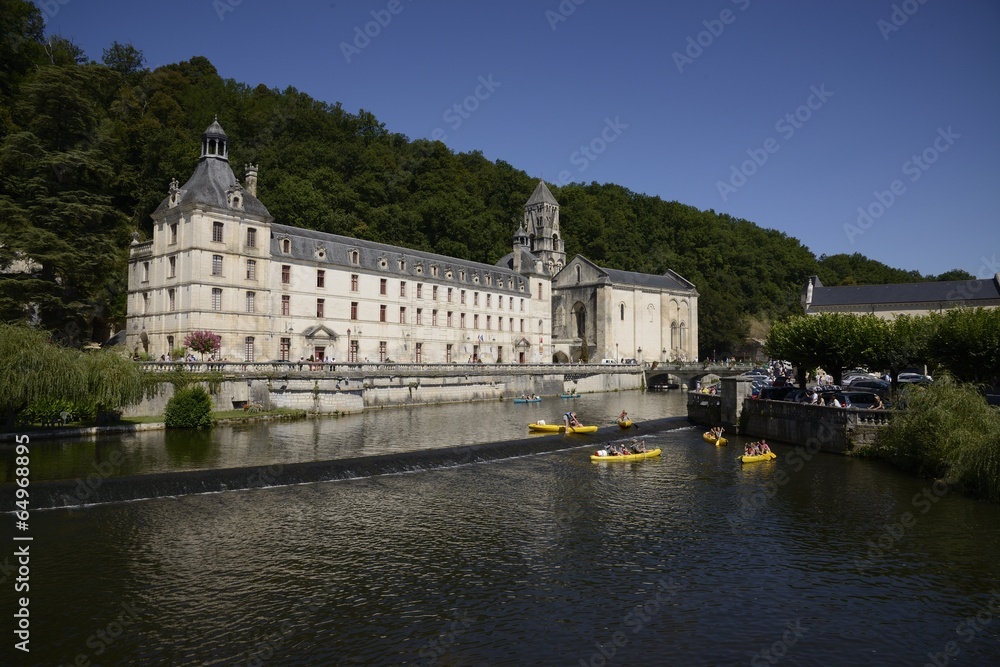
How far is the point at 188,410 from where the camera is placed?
33656mm

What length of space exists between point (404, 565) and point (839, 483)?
1573 cm

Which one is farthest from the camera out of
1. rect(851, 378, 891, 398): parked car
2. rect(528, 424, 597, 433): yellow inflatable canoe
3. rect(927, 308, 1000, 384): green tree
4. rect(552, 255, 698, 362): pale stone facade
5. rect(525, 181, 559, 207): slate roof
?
rect(525, 181, 559, 207): slate roof

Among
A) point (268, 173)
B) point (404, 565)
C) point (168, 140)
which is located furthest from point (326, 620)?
point (268, 173)

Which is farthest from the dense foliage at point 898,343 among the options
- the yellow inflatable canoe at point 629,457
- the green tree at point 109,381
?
the green tree at point 109,381

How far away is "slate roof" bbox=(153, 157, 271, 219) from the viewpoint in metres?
45.6

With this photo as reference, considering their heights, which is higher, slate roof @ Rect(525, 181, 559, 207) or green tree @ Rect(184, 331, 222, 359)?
slate roof @ Rect(525, 181, 559, 207)

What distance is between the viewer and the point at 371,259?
57.2 meters

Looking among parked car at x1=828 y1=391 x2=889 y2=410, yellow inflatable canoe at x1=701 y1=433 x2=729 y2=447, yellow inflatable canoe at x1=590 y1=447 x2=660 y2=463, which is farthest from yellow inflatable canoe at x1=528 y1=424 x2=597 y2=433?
parked car at x1=828 y1=391 x2=889 y2=410

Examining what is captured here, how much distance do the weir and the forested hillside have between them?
26.7 m

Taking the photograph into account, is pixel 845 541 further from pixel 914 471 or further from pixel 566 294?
pixel 566 294

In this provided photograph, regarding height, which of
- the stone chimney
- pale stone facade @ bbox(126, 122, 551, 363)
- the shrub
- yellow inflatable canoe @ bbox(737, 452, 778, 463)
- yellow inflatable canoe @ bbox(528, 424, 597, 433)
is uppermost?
the stone chimney

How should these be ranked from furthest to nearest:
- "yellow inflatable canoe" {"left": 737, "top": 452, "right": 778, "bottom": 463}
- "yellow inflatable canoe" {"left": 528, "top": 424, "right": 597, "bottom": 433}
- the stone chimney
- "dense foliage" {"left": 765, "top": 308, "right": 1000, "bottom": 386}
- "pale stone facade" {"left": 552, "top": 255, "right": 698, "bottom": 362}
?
"pale stone facade" {"left": 552, "top": 255, "right": 698, "bottom": 362}, the stone chimney, "yellow inflatable canoe" {"left": 528, "top": 424, "right": 597, "bottom": 433}, "dense foliage" {"left": 765, "top": 308, "right": 1000, "bottom": 386}, "yellow inflatable canoe" {"left": 737, "top": 452, "right": 778, "bottom": 463}

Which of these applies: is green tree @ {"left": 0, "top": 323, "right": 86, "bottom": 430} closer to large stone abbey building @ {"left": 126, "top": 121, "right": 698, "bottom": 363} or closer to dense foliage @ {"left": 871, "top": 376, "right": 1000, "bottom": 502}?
large stone abbey building @ {"left": 126, "top": 121, "right": 698, "bottom": 363}

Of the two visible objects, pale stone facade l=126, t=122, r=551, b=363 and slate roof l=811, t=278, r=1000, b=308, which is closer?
pale stone facade l=126, t=122, r=551, b=363
